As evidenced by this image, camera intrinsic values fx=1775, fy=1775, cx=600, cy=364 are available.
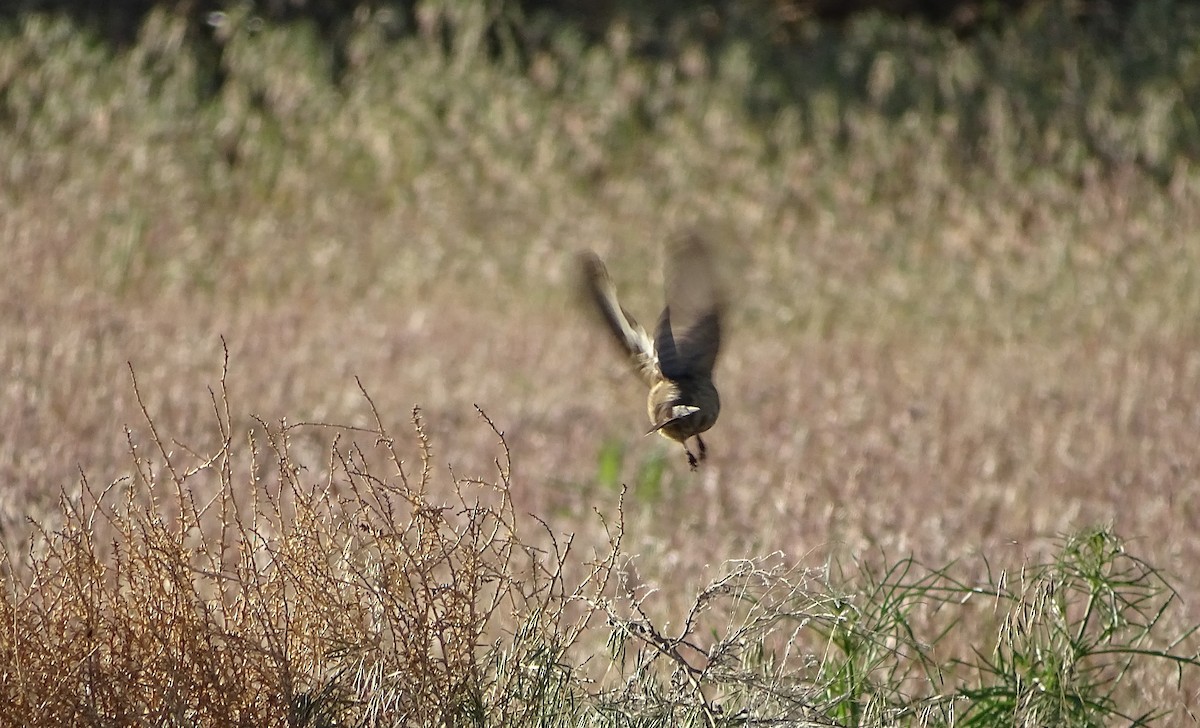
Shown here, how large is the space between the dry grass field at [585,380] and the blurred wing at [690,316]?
212mm

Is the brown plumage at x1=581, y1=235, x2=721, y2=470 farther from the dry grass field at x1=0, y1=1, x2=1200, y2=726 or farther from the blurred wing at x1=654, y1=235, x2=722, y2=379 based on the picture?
the dry grass field at x1=0, y1=1, x2=1200, y2=726

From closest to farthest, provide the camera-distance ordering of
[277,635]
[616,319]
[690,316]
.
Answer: [277,635] < [616,319] < [690,316]

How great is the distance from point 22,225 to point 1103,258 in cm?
618

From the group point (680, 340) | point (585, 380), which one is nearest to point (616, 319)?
point (680, 340)

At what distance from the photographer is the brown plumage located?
3.46 metres

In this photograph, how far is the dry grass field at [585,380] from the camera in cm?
318

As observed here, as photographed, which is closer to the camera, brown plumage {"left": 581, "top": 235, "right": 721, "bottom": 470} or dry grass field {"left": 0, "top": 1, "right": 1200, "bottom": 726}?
dry grass field {"left": 0, "top": 1, "right": 1200, "bottom": 726}

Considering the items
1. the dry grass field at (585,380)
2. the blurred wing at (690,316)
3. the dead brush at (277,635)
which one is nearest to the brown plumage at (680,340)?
the blurred wing at (690,316)

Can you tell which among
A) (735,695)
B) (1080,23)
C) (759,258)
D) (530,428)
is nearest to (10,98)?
(759,258)

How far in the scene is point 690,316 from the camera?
3.78 metres

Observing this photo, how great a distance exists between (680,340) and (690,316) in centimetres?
9

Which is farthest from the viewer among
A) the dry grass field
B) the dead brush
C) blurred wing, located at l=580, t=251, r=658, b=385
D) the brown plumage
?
blurred wing, located at l=580, t=251, r=658, b=385

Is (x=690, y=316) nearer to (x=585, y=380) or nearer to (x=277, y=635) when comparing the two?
(x=277, y=635)

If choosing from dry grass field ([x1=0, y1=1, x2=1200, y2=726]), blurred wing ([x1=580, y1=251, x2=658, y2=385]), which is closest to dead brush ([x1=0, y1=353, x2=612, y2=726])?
dry grass field ([x1=0, y1=1, x2=1200, y2=726])
